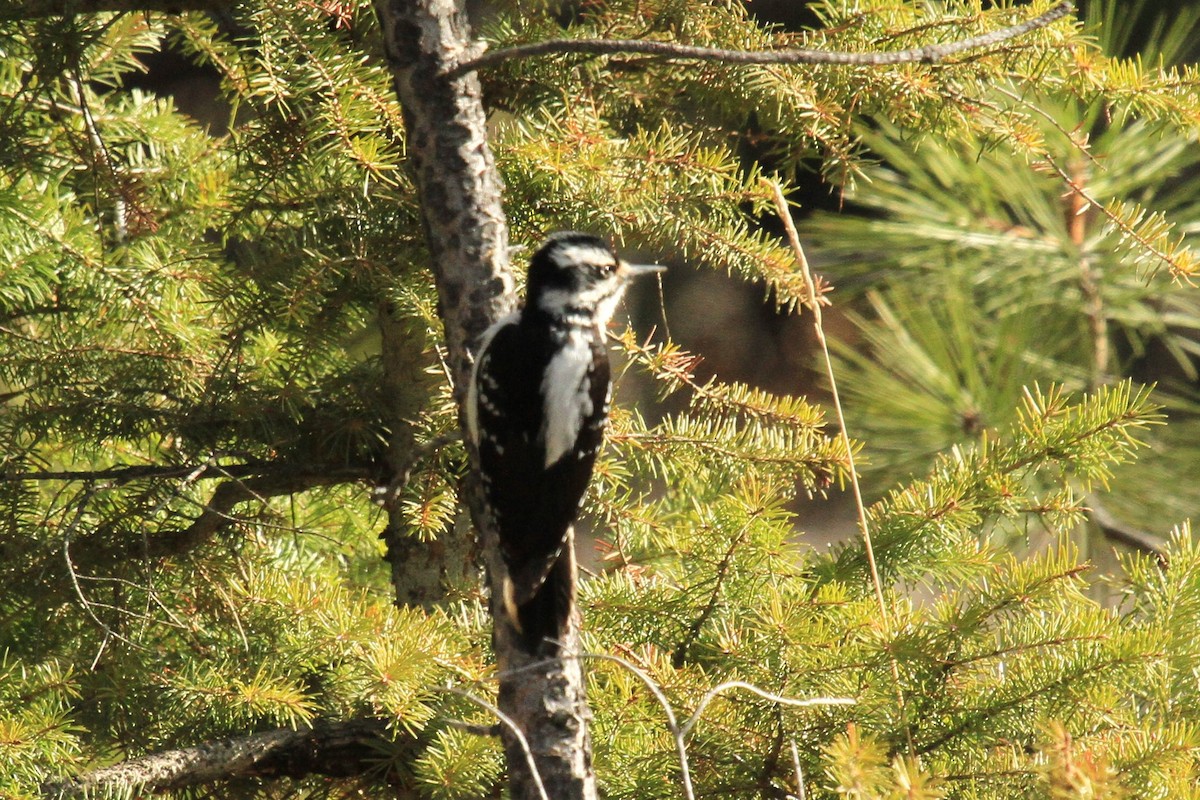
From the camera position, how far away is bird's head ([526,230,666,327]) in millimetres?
1401

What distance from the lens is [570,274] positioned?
142cm

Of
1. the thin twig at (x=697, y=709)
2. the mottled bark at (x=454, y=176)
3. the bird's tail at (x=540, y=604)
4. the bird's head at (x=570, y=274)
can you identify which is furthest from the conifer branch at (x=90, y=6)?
the thin twig at (x=697, y=709)

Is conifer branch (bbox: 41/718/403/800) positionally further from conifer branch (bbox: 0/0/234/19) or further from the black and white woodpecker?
conifer branch (bbox: 0/0/234/19)

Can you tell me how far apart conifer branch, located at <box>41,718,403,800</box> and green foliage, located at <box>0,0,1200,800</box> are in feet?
0.12

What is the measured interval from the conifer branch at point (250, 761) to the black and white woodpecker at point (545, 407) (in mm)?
313

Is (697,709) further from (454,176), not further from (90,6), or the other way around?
(90,6)

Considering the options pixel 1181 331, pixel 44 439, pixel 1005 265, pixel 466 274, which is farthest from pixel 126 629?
pixel 1181 331

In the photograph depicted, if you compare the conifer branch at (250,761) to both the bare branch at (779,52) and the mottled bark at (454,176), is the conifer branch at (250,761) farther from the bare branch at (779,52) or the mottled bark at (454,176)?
the bare branch at (779,52)

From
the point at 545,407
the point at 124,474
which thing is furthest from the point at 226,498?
the point at 545,407

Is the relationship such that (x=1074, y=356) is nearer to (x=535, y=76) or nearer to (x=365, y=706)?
(x=535, y=76)

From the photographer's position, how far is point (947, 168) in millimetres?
2404

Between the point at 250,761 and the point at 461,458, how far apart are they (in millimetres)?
466

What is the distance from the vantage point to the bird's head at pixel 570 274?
4.60 feet

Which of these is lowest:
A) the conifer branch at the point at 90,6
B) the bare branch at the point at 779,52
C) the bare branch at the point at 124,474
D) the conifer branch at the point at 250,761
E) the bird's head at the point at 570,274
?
the conifer branch at the point at 250,761
